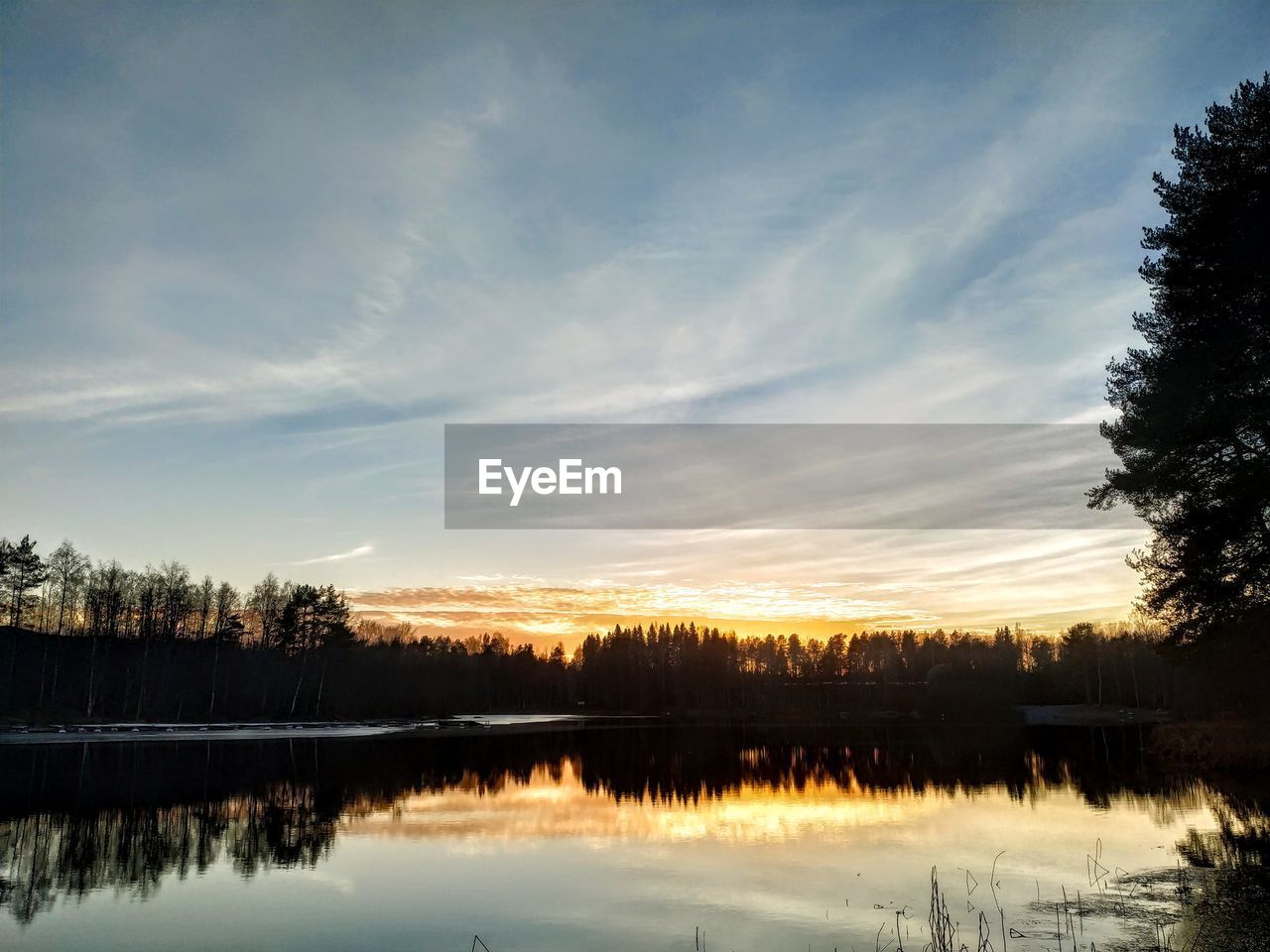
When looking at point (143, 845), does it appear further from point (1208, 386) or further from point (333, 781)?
point (1208, 386)

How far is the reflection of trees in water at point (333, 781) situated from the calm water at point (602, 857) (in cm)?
18

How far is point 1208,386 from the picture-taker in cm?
1883

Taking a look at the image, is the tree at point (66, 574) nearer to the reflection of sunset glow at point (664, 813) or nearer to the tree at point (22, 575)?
the tree at point (22, 575)

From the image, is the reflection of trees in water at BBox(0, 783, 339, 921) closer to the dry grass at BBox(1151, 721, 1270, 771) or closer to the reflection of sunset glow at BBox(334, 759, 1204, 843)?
the reflection of sunset glow at BBox(334, 759, 1204, 843)

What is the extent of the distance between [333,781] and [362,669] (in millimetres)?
69244

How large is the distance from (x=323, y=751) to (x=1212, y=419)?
4981 centimetres

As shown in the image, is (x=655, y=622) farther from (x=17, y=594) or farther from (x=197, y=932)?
(x=197, y=932)

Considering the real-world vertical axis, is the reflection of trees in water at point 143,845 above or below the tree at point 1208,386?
below

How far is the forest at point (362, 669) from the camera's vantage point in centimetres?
7450

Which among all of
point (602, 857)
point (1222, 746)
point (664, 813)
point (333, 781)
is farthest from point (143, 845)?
point (1222, 746)

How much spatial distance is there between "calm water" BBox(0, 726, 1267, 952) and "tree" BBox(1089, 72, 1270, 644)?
257 inches

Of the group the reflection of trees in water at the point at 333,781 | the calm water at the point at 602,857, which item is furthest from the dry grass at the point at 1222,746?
the calm water at the point at 602,857

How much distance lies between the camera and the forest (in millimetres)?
74500

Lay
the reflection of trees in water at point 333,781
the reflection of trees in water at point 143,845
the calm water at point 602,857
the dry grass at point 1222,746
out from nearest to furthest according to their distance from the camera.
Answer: the calm water at point 602,857, the reflection of trees in water at point 143,845, the reflection of trees in water at point 333,781, the dry grass at point 1222,746
